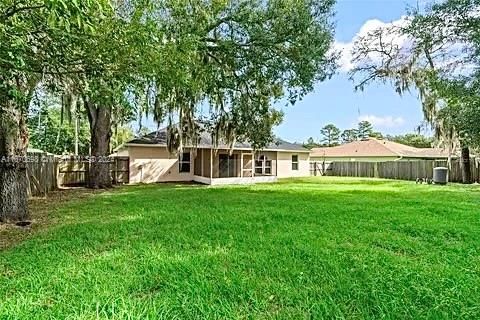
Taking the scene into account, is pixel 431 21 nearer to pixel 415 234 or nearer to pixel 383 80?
pixel 415 234

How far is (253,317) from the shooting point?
305 cm

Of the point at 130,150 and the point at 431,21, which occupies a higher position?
the point at 431,21

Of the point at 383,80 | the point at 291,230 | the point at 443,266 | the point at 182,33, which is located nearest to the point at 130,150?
the point at 182,33

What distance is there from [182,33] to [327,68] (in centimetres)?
539

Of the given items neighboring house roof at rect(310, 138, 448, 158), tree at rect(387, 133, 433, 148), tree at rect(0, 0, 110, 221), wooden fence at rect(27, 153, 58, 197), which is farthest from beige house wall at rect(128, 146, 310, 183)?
tree at rect(387, 133, 433, 148)

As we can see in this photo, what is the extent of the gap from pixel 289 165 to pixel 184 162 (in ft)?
27.6

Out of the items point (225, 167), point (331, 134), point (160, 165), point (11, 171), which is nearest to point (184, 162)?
point (160, 165)

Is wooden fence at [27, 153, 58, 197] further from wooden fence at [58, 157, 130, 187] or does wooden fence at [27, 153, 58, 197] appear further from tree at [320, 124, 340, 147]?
tree at [320, 124, 340, 147]

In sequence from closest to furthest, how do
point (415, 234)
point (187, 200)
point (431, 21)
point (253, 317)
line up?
point (253, 317)
point (415, 234)
point (431, 21)
point (187, 200)

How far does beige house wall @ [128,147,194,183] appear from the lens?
19422 mm

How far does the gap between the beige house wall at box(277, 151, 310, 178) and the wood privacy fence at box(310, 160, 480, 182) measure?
163cm

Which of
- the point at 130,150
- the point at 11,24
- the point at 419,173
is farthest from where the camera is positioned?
the point at 419,173

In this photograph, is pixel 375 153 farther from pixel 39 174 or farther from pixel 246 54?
pixel 39 174

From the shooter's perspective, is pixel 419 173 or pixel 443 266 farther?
pixel 419 173
